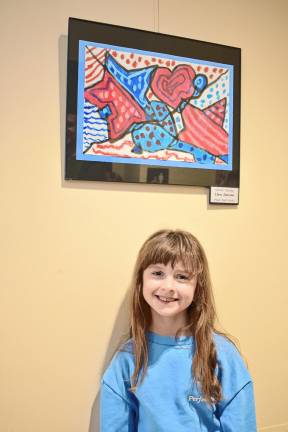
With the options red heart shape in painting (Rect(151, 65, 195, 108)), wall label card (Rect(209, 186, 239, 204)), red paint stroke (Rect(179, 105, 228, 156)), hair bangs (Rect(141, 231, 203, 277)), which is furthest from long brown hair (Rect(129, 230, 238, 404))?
red heart shape in painting (Rect(151, 65, 195, 108))

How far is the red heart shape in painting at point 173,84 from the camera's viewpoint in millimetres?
1112

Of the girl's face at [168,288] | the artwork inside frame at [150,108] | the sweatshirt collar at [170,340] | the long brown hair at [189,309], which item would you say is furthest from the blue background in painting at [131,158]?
the sweatshirt collar at [170,340]

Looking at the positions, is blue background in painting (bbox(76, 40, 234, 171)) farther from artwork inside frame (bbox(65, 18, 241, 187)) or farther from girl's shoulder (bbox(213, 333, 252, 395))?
girl's shoulder (bbox(213, 333, 252, 395))

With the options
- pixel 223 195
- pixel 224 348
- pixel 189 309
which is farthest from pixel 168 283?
pixel 223 195

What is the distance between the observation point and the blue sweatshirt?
94 centimetres

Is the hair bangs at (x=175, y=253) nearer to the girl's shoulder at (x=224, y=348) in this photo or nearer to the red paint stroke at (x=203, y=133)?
the girl's shoulder at (x=224, y=348)

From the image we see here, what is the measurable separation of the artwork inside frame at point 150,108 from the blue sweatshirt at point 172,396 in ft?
1.77

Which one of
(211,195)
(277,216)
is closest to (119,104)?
(211,195)

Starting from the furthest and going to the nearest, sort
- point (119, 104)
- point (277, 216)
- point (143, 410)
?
point (277, 216), point (119, 104), point (143, 410)

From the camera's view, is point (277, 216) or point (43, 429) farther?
point (277, 216)

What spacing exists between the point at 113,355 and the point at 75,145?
67 centimetres

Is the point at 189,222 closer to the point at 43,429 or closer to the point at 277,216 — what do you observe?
the point at 277,216

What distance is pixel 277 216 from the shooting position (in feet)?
4.14

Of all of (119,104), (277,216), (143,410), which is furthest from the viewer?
(277,216)
